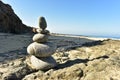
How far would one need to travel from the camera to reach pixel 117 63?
7.41 metres

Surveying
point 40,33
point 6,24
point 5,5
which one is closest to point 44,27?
point 40,33

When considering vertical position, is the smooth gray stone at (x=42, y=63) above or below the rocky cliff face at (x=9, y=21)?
below

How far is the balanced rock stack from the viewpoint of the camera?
7805 millimetres

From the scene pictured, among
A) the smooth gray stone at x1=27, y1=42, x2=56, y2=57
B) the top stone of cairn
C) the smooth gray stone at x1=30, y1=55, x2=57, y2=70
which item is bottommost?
the smooth gray stone at x1=30, y1=55, x2=57, y2=70

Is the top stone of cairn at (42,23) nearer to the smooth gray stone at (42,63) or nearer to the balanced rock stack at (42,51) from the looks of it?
the balanced rock stack at (42,51)

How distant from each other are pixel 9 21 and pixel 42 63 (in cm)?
2382

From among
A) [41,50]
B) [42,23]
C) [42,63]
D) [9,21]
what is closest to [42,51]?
→ [41,50]

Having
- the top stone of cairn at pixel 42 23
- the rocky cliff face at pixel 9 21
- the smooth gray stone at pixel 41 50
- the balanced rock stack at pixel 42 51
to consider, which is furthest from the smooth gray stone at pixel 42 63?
the rocky cliff face at pixel 9 21

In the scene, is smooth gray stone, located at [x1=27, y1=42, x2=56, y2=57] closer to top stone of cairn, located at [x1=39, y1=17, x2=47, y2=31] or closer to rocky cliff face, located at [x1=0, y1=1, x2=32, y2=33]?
top stone of cairn, located at [x1=39, y1=17, x2=47, y2=31]

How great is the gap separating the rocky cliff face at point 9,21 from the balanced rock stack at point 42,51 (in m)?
21.9

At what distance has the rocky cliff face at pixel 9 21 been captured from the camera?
29781 mm

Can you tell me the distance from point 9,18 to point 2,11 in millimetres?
1245

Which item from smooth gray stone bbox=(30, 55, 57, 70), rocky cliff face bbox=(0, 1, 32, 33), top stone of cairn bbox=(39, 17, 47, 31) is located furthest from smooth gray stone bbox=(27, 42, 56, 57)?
rocky cliff face bbox=(0, 1, 32, 33)

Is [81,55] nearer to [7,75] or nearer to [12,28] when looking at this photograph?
[7,75]
